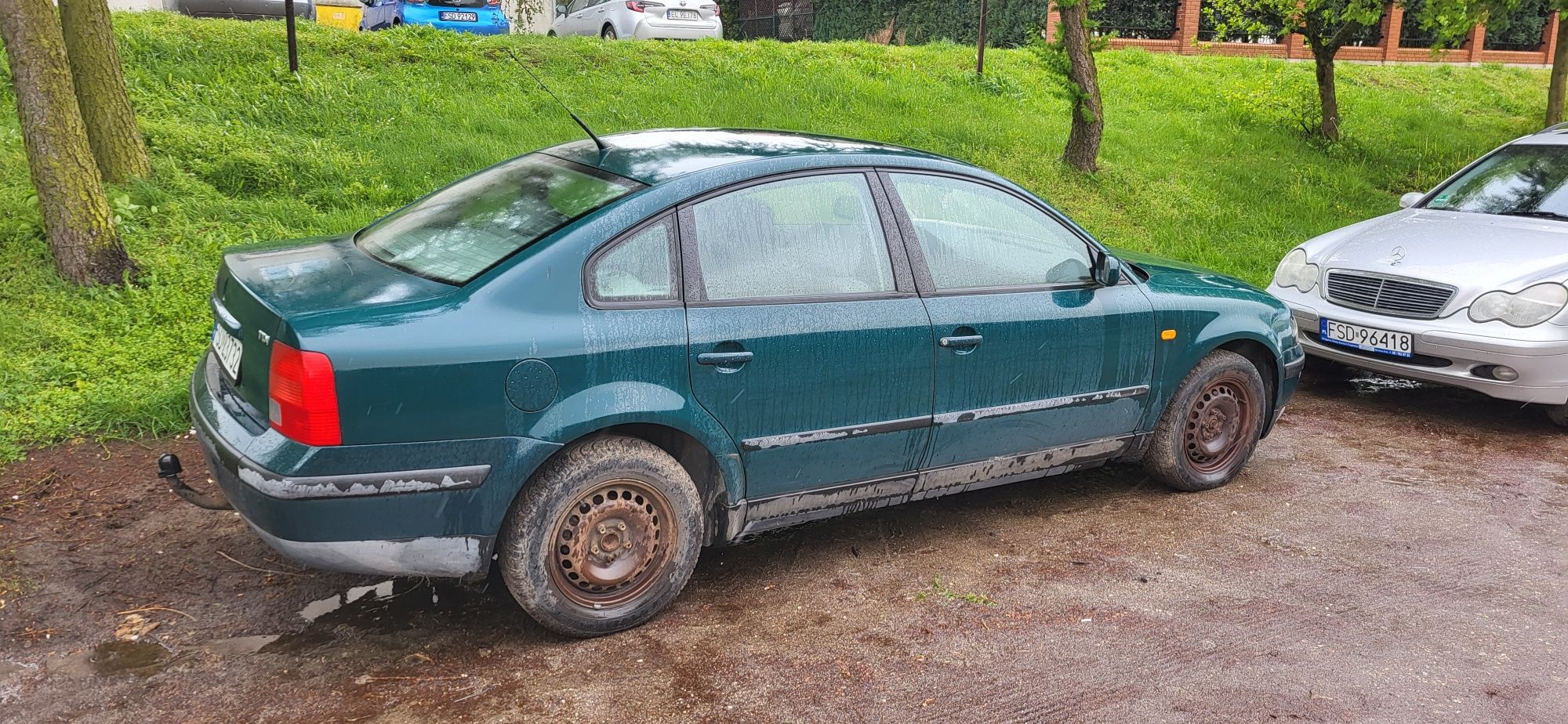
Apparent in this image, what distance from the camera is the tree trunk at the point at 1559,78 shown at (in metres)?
12.6

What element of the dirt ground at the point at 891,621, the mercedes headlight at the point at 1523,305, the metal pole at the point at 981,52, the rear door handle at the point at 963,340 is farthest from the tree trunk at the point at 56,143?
the metal pole at the point at 981,52

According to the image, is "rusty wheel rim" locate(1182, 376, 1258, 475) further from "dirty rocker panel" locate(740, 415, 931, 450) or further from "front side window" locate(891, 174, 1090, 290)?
"dirty rocker panel" locate(740, 415, 931, 450)

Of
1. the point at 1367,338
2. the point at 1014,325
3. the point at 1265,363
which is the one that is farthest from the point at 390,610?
the point at 1367,338

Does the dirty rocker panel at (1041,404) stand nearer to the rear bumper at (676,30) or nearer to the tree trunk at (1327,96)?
the tree trunk at (1327,96)

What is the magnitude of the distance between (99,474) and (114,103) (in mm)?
3799

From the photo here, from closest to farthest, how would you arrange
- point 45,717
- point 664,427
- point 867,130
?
point 45,717, point 664,427, point 867,130

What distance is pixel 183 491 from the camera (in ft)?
11.4

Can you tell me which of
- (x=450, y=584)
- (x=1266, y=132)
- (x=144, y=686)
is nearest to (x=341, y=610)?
(x=450, y=584)

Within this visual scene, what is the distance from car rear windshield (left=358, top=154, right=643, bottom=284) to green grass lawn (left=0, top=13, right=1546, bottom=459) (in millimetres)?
2008

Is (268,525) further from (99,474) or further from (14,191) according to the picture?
(14,191)

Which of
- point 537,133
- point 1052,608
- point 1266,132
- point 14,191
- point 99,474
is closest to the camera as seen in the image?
point 1052,608

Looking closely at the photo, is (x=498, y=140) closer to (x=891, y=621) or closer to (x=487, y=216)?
(x=487, y=216)

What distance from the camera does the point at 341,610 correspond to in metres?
3.66

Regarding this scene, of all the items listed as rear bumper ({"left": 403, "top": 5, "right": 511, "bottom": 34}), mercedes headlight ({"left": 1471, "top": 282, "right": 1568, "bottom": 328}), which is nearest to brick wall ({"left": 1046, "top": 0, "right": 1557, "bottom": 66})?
rear bumper ({"left": 403, "top": 5, "right": 511, "bottom": 34})
